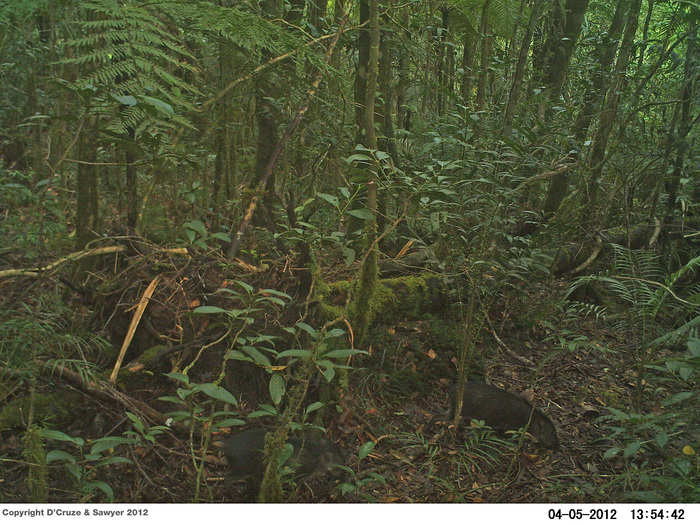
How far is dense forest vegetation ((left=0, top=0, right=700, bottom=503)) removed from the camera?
7.25ft

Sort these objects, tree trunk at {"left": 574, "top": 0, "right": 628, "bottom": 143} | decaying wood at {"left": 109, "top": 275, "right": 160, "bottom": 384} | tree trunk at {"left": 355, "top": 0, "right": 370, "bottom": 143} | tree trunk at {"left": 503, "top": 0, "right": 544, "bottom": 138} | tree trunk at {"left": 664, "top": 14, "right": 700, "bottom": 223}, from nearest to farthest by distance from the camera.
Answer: decaying wood at {"left": 109, "top": 275, "right": 160, "bottom": 384}
tree trunk at {"left": 355, "top": 0, "right": 370, "bottom": 143}
tree trunk at {"left": 503, "top": 0, "right": 544, "bottom": 138}
tree trunk at {"left": 664, "top": 14, "right": 700, "bottom": 223}
tree trunk at {"left": 574, "top": 0, "right": 628, "bottom": 143}

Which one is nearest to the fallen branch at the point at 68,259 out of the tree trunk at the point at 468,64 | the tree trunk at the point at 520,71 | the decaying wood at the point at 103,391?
the decaying wood at the point at 103,391

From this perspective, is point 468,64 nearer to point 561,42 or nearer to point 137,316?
point 561,42

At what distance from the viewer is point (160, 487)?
2.40 meters

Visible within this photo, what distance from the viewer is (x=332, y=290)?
3.29 metres

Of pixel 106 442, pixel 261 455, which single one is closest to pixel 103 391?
pixel 106 442

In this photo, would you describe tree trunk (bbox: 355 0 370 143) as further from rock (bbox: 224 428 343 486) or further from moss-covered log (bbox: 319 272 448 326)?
rock (bbox: 224 428 343 486)

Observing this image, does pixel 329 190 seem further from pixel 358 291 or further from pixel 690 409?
pixel 690 409

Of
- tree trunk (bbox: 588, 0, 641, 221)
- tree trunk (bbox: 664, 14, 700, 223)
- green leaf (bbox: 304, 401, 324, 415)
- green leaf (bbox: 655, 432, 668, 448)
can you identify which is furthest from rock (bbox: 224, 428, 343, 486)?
tree trunk (bbox: 664, 14, 700, 223)

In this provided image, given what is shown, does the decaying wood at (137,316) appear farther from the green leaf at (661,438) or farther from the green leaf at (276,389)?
the green leaf at (661,438)

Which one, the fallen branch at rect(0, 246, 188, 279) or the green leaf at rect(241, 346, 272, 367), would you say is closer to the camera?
the green leaf at rect(241, 346, 272, 367)

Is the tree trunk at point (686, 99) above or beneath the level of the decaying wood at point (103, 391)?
above

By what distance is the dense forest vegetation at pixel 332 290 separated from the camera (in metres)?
2.21
